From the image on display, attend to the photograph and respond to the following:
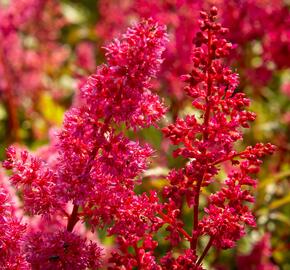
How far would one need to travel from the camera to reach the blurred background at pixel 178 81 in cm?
241

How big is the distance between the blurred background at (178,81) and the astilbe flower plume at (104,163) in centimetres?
58

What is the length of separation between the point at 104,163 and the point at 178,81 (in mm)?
1269

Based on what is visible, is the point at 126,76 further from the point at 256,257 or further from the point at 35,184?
the point at 256,257

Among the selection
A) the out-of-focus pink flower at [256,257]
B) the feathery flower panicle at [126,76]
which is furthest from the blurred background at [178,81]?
the feathery flower panicle at [126,76]

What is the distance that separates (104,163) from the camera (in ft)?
4.06

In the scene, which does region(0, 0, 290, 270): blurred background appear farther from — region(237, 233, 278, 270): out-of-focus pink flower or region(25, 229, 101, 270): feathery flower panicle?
region(25, 229, 101, 270): feathery flower panicle

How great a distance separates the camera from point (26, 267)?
1.22 m

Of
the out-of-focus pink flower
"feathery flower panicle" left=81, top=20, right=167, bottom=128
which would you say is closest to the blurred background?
the out-of-focus pink flower

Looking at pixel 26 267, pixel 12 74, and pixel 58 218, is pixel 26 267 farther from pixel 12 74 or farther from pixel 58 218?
pixel 12 74

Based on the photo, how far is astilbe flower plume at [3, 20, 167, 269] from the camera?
1213 millimetres

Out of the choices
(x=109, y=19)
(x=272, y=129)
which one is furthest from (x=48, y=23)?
(x=272, y=129)

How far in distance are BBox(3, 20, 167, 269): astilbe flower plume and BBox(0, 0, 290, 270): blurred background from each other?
581mm

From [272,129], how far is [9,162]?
2.02 m

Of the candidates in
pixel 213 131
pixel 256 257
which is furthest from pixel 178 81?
pixel 213 131
